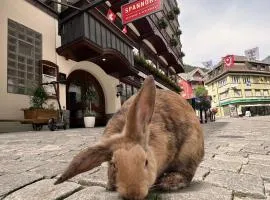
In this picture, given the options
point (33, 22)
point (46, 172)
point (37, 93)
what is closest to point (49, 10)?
point (33, 22)

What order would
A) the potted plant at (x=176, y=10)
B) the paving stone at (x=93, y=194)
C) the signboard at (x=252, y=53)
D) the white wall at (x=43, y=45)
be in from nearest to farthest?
the paving stone at (x=93, y=194), the white wall at (x=43, y=45), the potted plant at (x=176, y=10), the signboard at (x=252, y=53)

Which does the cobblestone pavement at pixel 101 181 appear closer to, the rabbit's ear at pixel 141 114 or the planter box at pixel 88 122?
the rabbit's ear at pixel 141 114

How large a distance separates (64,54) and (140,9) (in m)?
4.22

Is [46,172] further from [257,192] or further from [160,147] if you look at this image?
[257,192]

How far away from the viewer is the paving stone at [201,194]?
1893 millimetres

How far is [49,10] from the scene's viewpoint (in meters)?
12.9

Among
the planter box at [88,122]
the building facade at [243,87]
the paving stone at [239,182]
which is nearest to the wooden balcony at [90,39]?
the planter box at [88,122]

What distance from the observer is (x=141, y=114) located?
1.54m

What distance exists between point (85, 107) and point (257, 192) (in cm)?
1339

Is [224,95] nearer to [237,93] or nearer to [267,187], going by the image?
[237,93]

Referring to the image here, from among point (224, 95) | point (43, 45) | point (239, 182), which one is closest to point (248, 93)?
point (224, 95)

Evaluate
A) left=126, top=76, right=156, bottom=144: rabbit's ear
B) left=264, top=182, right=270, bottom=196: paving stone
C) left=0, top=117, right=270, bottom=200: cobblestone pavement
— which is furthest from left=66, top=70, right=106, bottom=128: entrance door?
left=126, top=76, right=156, bottom=144: rabbit's ear

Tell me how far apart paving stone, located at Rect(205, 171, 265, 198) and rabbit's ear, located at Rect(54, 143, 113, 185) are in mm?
1165

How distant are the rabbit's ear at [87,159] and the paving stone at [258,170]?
1808mm
